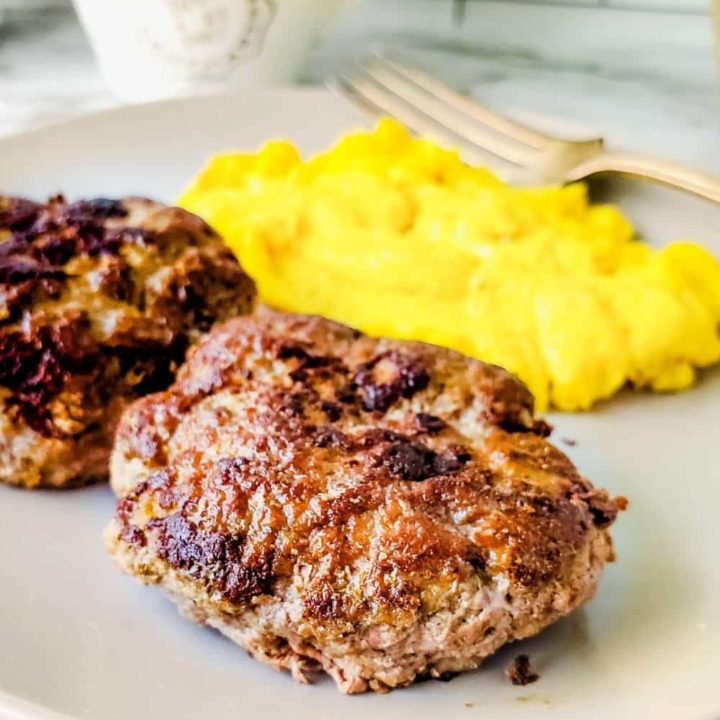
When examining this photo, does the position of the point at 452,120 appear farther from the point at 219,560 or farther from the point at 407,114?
the point at 219,560

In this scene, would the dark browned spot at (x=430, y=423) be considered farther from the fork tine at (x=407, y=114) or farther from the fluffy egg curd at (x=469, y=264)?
the fork tine at (x=407, y=114)

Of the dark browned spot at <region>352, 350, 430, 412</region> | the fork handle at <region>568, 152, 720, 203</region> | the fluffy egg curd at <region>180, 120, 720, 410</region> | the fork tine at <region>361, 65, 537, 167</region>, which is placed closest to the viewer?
the dark browned spot at <region>352, 350, 430, 412</region>

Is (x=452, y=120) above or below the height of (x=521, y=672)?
above

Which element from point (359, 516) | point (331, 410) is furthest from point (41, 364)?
point (359, 516)

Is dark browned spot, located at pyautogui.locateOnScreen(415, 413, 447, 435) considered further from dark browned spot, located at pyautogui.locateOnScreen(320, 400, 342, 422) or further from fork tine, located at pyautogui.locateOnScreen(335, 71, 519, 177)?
fork tine, located at pyautogui.locateOnScreen(335, 71, 519, 177)

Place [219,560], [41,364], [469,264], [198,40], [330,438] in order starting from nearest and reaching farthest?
1. [219,560]
2. [330,438]
3. [41,364]
4. [469,264]
5. [198,40]

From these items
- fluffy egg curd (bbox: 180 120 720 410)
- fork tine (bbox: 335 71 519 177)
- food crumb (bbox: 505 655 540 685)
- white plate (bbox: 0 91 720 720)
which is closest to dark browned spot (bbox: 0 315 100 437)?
white plate (bbox: 0 91 720 720)

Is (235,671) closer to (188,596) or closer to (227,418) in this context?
(188,596)
